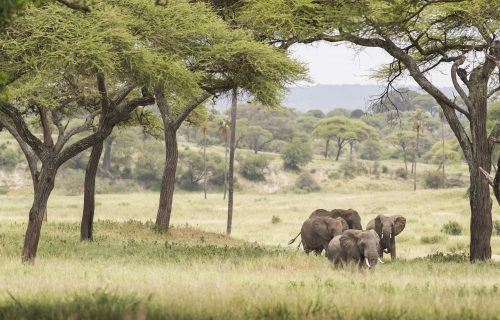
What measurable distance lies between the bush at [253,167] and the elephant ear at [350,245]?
283ft

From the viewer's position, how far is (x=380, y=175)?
4222 inches

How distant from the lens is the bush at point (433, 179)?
308ft

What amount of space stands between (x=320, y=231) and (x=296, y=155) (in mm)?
85435

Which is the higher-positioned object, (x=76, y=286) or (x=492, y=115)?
(x=492, y=115)

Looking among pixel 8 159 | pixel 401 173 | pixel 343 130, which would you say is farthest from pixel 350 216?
pixel 343 130

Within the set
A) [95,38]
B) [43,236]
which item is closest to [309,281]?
[95,38]

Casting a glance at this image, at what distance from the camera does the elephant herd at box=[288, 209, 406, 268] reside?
15578 mm

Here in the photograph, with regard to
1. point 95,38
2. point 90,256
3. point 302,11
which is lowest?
point 90,256

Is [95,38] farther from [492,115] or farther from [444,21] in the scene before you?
[492,115]

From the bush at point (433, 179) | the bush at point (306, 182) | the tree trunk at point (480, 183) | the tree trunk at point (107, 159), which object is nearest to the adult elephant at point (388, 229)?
the tree trunk at point (480, 183)

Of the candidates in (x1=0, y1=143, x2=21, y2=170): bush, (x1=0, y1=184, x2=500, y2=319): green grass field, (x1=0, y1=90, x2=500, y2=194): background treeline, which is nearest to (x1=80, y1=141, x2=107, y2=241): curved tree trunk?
(x1=0, y1=184, x2=500, y2=319): green grass field

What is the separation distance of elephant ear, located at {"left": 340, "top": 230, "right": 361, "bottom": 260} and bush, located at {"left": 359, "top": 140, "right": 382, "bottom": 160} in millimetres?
109637

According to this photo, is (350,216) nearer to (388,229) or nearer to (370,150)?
(388,229)

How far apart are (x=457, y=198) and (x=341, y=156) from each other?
77.4 metres
